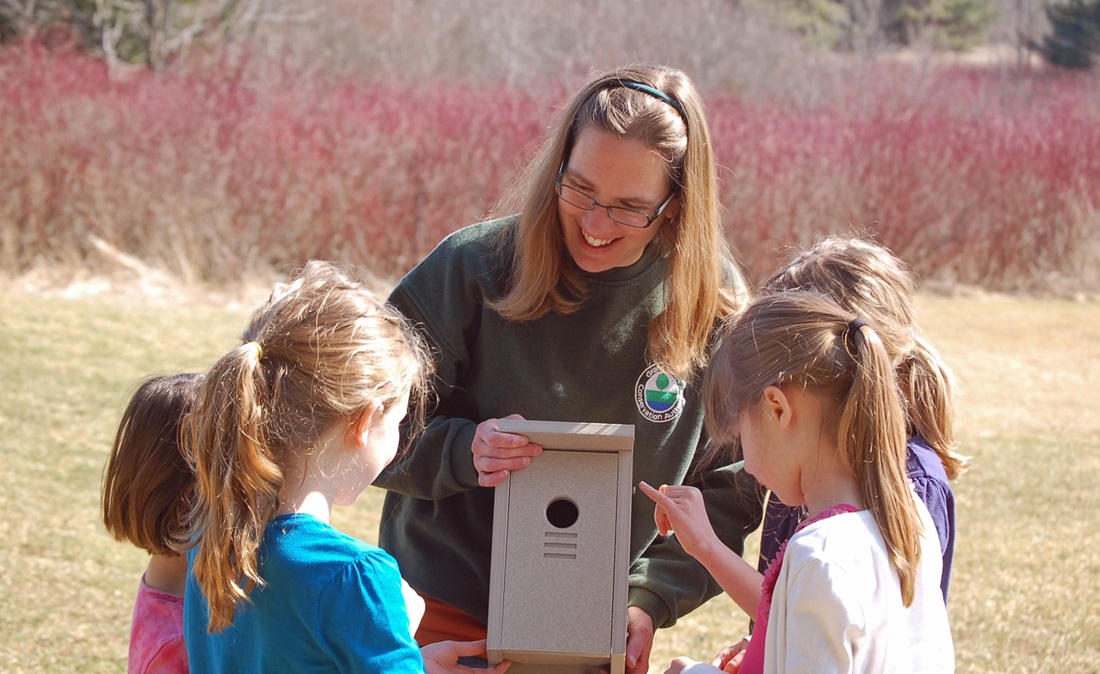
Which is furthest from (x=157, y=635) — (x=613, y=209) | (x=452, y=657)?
(x=613, y=209)

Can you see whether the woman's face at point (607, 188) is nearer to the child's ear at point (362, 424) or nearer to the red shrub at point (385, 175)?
the child's ear at point (362, 424)

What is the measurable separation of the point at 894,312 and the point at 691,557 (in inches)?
28.8

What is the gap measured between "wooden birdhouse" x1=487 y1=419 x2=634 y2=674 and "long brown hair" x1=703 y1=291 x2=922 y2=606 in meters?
0.31

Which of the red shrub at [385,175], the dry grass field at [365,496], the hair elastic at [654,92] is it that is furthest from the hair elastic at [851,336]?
the red shrub at [385,175]

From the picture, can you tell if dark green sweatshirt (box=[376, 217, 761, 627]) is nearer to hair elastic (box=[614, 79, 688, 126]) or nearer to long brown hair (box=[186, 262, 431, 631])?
hair elastic (box=[614, 79, 688, 126])

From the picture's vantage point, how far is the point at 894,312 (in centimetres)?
260

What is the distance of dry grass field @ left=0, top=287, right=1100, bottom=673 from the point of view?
16.6 ft

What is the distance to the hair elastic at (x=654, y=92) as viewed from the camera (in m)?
2.68

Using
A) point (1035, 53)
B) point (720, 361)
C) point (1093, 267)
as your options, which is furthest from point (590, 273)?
point (1035, 53)

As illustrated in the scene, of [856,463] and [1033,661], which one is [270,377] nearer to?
[856,463]

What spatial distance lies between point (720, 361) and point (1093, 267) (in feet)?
49.8

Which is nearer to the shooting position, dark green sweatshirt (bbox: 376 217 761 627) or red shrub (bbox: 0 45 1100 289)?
dark green sweatshirt (bbox: 376 217 761 627)

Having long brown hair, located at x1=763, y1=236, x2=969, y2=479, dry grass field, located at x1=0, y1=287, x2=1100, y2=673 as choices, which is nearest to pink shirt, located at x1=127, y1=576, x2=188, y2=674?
long brown hair, located at x1=763, y1=236, x2=969, y2=479

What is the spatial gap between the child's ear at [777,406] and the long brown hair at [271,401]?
2.14 feet
